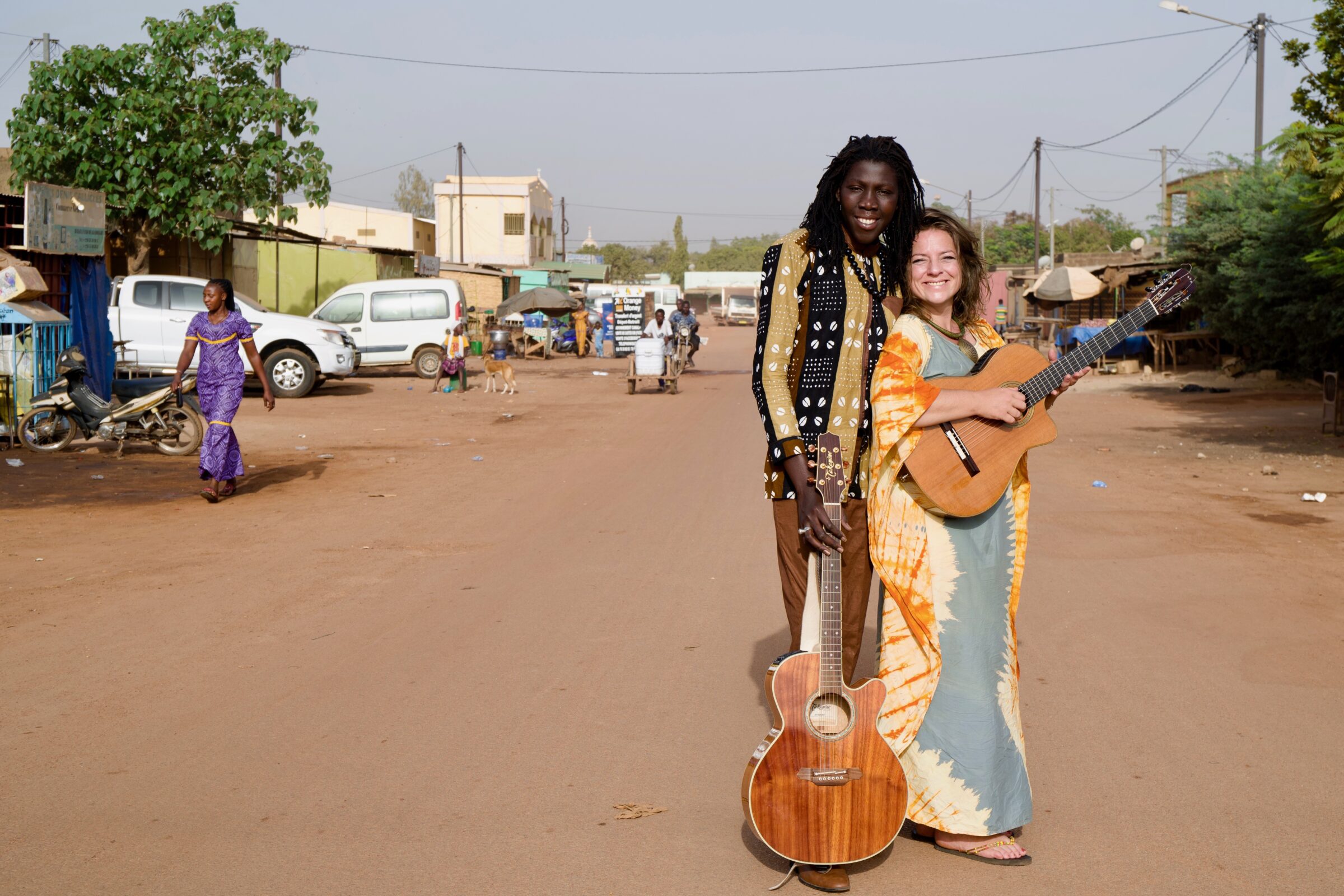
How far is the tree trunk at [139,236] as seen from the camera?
21.9 meters

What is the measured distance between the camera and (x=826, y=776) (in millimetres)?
3146

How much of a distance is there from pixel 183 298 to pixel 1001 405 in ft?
60.1

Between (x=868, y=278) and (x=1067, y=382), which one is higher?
(x=868, y=278)

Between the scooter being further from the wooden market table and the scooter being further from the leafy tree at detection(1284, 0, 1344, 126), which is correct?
the wooden market table

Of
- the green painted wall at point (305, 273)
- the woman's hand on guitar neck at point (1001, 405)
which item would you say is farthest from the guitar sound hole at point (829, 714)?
the green painted wall at point (305, 273)

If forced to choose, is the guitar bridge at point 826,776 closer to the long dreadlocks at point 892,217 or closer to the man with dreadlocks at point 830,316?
the man with dreadlocks at point 830,316

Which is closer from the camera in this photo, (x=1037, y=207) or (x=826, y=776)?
(x=826, y=776)

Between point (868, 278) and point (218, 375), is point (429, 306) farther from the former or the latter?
point (868, 278)

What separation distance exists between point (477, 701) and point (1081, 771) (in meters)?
2.26

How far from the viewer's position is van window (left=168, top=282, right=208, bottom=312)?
63.0 ft

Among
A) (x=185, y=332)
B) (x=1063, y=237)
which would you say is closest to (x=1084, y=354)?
(x=185, y=332)

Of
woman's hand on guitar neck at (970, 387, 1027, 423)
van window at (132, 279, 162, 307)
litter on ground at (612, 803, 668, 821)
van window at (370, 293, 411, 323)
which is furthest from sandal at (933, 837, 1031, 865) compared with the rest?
van window at (370, 293, 411, 323)

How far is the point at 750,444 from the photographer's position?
1447 centimetres

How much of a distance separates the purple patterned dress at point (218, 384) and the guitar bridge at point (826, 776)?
7.66 metres
